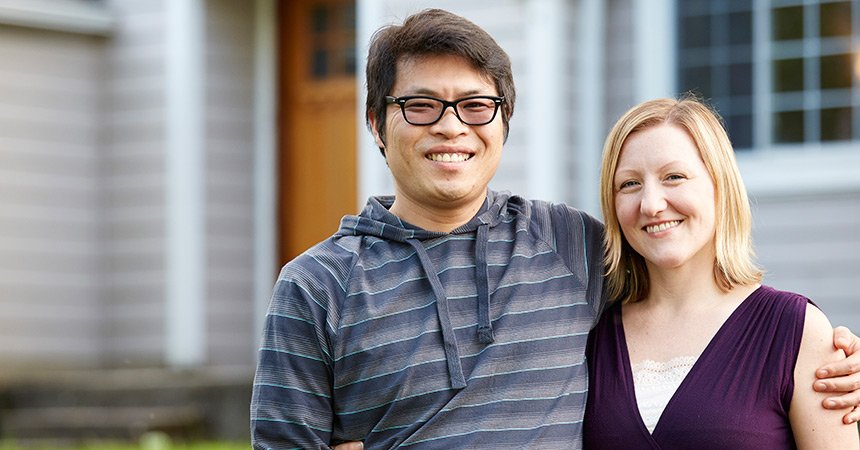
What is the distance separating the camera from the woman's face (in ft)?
9.26

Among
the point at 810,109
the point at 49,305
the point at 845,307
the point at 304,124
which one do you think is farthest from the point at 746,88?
the point at 49,305

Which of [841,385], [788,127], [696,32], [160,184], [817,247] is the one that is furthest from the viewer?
[160,184]

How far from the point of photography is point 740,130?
7008mm

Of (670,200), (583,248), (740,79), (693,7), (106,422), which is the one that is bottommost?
(106,422)

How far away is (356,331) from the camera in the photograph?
2697 millimetres

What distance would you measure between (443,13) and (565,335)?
859mm

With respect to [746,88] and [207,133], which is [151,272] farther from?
[746,88]

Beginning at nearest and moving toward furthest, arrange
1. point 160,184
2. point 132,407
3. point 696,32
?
1. point 696,32
2. point 132,407
3. point 160,184

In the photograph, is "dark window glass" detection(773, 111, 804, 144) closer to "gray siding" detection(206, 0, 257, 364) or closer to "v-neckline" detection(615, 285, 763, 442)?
"gray siding" detection(206, 0, 257, 364)

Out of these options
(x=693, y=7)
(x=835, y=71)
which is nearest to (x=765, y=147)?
(x=835, y=71)

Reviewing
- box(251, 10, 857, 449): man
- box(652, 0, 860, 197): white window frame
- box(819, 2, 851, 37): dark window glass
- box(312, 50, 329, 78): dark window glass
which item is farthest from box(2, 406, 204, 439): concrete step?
box(251, 10, 857, 449): man

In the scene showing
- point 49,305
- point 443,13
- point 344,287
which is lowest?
point 49,305

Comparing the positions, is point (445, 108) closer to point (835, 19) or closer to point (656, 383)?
point (656, 383)

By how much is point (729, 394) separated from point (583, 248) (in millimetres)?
568
